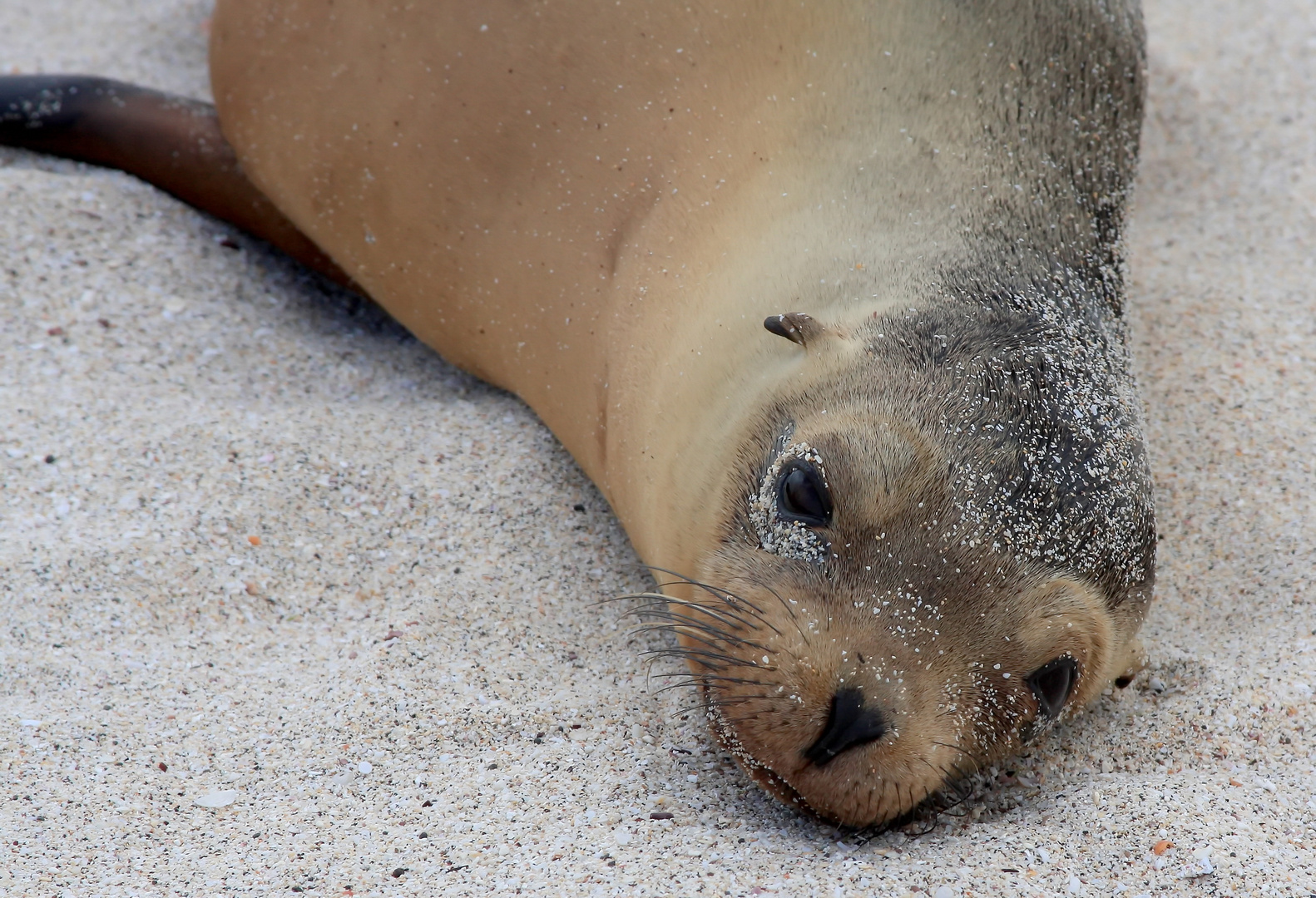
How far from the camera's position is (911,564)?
6.86 feet

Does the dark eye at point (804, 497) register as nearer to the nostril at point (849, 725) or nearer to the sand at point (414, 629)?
the nostril at point (849, 725)

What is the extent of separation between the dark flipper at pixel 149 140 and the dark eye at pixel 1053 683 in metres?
2.32

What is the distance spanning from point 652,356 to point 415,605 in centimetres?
70

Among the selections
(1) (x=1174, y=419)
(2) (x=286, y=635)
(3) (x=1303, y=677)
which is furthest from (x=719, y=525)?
(1) (x=1174, y=419)

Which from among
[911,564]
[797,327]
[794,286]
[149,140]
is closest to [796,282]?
[794,286]

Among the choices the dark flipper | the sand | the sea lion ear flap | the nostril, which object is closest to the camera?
the nostril

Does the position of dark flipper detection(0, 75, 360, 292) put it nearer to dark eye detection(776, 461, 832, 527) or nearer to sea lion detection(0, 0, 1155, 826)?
sea lion detection(0, 0, 1155, 826)

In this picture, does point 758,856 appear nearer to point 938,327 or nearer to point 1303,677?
point 938,327

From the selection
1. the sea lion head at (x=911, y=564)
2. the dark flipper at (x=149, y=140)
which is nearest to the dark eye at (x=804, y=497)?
the sea lion head at (x=911, y=564)

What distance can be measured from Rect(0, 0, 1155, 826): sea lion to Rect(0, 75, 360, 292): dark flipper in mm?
15

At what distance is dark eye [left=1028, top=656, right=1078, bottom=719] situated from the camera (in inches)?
86.3

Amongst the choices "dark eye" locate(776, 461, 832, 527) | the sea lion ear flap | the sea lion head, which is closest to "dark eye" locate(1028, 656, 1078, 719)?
the sea lion head

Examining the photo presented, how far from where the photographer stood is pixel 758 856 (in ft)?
6.87

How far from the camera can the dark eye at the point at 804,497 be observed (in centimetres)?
215
